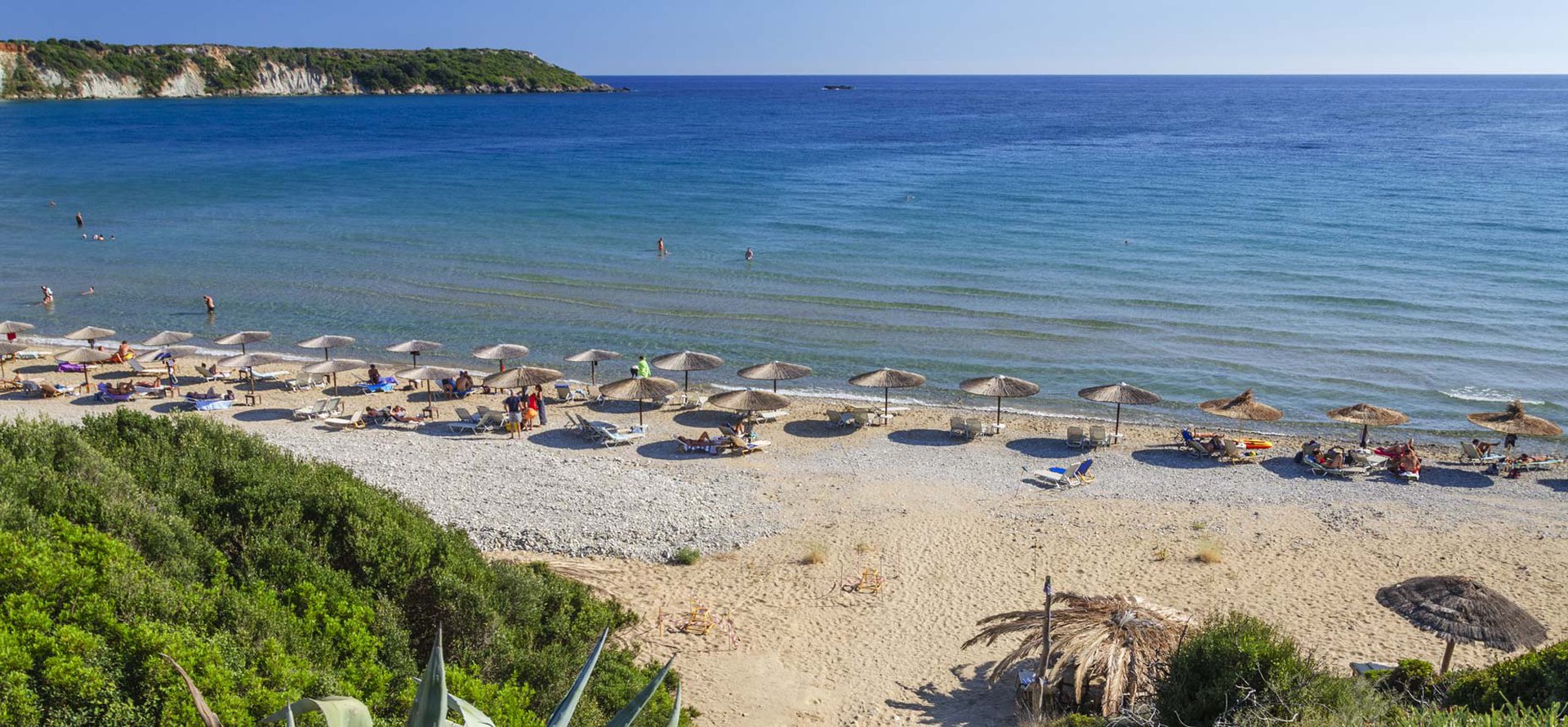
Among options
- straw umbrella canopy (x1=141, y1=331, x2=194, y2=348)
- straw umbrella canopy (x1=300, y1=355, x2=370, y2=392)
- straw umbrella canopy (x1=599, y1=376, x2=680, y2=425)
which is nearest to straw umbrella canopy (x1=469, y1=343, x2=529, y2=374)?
straw umbrella canopy (x1=300, y1=355, x2=370, y2=392)

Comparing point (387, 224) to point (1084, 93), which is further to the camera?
point (1084, 93)

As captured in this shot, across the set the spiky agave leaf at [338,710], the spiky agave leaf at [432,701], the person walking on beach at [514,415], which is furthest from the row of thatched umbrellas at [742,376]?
the spiky agave leaf at [432,701]

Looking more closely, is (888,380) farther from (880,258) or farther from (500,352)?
(880,258)

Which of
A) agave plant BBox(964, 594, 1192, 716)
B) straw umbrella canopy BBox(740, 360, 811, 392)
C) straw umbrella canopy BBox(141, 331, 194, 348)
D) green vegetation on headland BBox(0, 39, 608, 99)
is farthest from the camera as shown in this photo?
green vegetation on headland BBox(0, 39, 608, 99)

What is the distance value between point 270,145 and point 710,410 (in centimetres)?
7314

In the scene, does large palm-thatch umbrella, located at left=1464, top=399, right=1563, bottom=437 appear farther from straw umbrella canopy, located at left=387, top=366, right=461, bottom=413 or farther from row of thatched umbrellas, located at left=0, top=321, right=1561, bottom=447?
straw umbrella canopy, located at left=387, top=366, right=461, bottom=413

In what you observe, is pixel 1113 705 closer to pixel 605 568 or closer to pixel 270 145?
pixel 605 568

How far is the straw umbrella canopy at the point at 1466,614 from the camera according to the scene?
35.0 feet

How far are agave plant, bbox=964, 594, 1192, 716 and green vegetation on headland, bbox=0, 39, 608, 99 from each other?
16273 centimetres

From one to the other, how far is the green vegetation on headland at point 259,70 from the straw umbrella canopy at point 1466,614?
543ft

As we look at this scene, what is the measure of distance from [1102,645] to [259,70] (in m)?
180

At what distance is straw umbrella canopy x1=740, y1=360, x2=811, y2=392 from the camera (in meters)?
22.2

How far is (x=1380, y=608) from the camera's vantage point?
44.9ft

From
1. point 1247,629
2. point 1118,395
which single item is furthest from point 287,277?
point 1247,629
